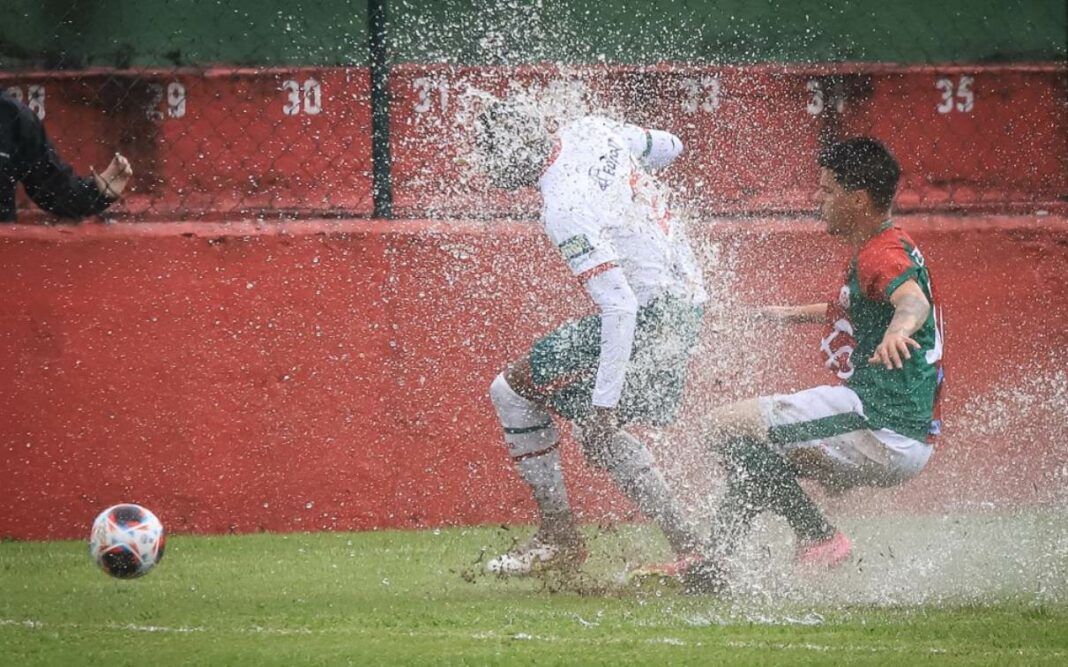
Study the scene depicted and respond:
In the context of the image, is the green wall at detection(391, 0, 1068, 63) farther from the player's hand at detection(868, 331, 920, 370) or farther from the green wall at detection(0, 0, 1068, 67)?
the player's hand at detection(868, 331, 920, 370)

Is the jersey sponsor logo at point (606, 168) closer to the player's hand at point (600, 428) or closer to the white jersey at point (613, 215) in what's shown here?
the white jersey at point (613, 215)

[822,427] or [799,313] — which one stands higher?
[799,313]

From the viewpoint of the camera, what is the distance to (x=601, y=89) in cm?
809

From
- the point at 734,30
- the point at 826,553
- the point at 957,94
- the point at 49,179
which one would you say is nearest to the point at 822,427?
the point at 826,553

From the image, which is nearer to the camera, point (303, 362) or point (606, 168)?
point (606, 168)

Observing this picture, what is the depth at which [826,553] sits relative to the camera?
6230 mm

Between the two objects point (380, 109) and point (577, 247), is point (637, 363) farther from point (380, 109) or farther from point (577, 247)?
point (380, 109)

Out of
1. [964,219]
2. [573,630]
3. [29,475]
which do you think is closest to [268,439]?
[29,475]

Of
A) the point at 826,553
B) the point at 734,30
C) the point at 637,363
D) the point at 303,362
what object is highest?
the point at 734,30

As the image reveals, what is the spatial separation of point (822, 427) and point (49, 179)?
335 cm

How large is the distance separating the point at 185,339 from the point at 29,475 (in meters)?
0.87

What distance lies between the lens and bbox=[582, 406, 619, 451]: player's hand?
6195 mm

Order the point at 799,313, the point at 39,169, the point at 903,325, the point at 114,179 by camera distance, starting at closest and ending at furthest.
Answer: the point at 903,325 → the point at 799,313 → the point at 114,179 → the point at 39,169

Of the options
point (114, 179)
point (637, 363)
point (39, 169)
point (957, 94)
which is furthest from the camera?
point (957, 94)
